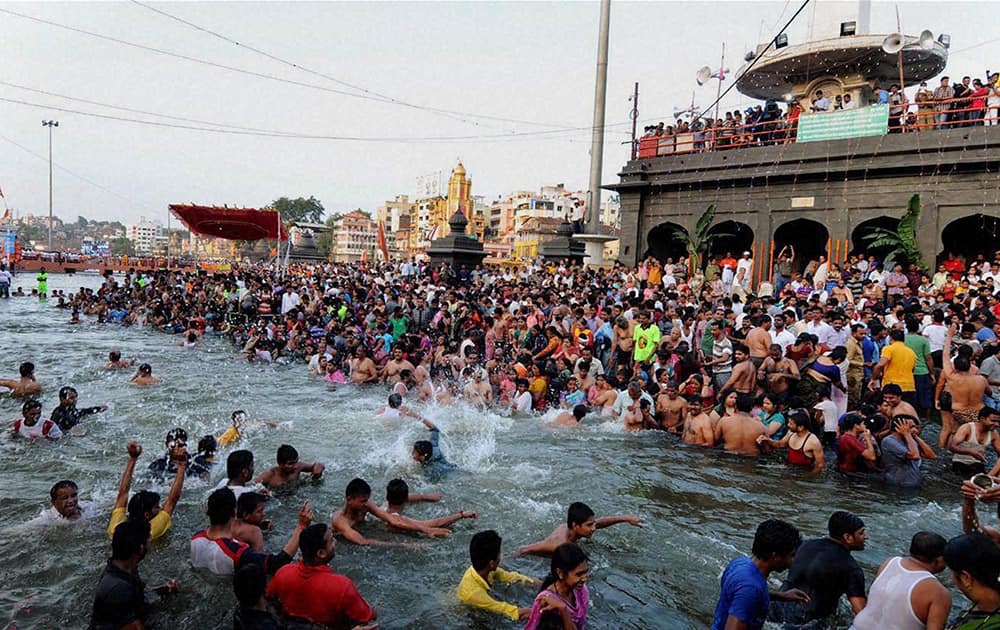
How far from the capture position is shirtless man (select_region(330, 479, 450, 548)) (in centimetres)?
598

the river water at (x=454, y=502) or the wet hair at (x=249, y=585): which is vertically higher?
the wet hair at (x=249, y=585)

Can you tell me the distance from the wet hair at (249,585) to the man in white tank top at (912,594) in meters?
3.69

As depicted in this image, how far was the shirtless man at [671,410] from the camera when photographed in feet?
32.2

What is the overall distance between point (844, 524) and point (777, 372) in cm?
531

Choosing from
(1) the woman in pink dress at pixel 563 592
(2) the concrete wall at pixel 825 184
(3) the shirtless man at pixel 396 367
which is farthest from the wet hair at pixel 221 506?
(2) the concrete wall at pixel 825 184

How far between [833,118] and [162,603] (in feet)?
65.1

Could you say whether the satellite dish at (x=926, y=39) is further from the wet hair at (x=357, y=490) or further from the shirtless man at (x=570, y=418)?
the wet hair at (x=357, y=490)

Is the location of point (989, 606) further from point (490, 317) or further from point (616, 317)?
point (490, 317)

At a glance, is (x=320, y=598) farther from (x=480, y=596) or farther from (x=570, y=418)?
(x=570, y=418)

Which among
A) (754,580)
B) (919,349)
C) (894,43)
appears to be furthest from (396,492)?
(894,43)

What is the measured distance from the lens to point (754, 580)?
3.85 meters

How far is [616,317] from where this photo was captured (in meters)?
12.7

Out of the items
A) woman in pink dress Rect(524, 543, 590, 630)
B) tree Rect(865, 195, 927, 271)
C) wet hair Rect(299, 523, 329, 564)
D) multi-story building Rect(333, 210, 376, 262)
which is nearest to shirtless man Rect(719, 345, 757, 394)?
woman in pink dress Rect(524, 543, 590, 630)

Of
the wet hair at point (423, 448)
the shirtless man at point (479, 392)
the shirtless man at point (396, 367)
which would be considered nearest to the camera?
the wet hair at point (423, 448)
